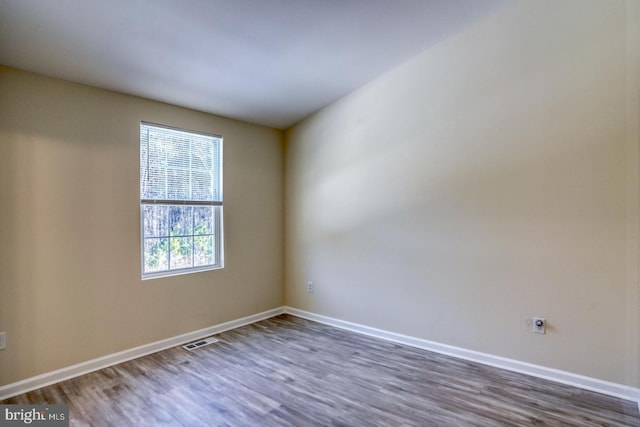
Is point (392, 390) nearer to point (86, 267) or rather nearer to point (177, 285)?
point (177, 285)

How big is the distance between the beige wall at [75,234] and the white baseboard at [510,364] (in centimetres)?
179

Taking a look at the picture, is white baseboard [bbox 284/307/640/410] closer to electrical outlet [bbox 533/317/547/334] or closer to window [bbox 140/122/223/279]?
electrical outlet [bbox 533/317/547/334]

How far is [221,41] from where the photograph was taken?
2.49 m

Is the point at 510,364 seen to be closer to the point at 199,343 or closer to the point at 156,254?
the point at 199,343

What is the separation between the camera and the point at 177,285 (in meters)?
3.35

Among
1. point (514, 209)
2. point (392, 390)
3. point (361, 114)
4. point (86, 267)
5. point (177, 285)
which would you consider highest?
point (361, 114)

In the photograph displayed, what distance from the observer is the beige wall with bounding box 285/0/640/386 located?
2.37 m

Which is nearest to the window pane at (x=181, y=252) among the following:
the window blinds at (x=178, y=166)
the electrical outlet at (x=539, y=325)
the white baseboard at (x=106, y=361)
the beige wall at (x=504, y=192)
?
the window blinds at (x=178, y=166)

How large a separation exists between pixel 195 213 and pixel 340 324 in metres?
2.04

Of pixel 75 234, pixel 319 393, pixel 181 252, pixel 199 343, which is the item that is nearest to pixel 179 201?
pixel 181 252

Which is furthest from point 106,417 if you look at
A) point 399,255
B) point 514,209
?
point 514,209

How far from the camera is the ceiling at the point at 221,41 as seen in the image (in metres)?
2.09

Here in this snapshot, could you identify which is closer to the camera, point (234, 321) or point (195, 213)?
point (195, 213)

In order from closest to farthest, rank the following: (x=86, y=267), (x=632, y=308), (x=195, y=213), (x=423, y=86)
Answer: (x=632, y=308) → (x=86, y=267) → (x=423, y=86) → (x=195, y=213)
